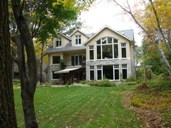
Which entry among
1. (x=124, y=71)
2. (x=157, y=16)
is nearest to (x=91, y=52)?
(x=124, y=71)

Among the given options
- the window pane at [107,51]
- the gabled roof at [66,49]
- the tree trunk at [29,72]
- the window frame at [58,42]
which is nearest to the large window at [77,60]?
the gabled roof at [66,49]

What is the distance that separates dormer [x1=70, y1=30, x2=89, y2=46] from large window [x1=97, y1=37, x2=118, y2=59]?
12.1 ft

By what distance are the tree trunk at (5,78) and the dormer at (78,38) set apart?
3681 cm

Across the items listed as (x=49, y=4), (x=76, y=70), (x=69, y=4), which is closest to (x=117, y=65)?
(x=76, y=70)

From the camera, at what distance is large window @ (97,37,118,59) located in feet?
119

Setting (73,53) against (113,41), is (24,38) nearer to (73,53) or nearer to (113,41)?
(113,41)

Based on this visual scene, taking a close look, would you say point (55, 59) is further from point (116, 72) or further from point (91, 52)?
point (116, 72)

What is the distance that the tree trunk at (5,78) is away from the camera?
2.83 metres

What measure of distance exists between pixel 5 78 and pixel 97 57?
34373 mm

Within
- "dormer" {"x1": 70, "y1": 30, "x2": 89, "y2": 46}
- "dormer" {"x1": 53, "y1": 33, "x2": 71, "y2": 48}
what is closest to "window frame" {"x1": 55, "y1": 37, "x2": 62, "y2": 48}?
"dormer" {"x1": 53, "y1": 33, "x2": 71, "y2": 48}

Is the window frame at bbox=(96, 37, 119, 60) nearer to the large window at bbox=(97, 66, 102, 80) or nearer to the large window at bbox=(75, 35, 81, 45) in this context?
the large window at bbox=(97, 66, 102, 80)

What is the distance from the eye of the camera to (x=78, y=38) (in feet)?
133

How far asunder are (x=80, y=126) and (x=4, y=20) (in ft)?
20.9

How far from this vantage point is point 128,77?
112 ft
